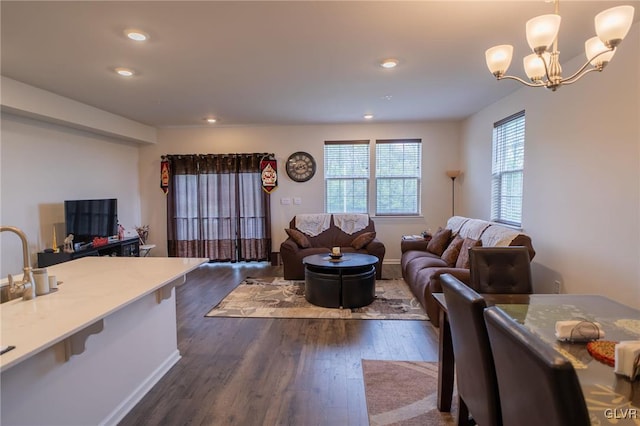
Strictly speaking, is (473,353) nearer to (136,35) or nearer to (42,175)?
(136,35)

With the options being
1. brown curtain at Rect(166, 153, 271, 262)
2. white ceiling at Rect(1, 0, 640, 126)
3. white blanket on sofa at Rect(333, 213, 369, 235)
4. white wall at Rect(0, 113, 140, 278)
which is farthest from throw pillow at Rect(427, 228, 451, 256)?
white wall at Rect(0, 113, 140, 278)

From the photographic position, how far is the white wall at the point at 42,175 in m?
3.91

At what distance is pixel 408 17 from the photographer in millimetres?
2359

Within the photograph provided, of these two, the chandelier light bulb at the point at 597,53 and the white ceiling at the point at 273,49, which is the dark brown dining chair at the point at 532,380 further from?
the white ceiling at the point at 273,49

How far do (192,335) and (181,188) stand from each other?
3672mm

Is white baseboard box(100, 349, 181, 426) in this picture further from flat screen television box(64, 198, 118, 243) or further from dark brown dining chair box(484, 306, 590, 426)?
flat screen television box(64, 198, 118, 243)

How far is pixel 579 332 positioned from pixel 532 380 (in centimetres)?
66

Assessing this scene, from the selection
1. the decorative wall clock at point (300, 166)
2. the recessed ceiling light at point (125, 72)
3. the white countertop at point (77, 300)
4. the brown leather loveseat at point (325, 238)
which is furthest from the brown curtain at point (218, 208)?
the white countertop at point (77, 300)

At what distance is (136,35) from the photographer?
2.59 m

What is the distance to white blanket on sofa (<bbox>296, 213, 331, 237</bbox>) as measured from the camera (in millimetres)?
5789

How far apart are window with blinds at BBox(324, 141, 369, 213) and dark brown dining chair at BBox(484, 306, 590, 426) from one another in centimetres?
513

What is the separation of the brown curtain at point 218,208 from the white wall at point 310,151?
0.74 feet

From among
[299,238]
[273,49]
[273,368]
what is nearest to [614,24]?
[273,49]

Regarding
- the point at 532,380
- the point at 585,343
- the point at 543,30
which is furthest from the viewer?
the point at 543,30
